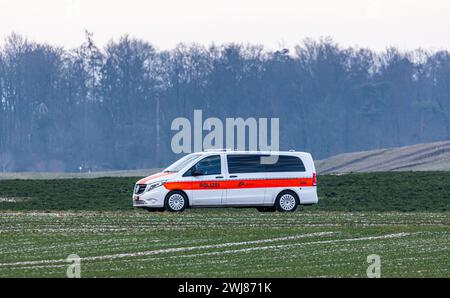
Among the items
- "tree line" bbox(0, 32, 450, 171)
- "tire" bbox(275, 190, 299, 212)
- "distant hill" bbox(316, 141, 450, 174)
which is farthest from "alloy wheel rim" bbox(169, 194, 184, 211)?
"tree line" bbox(0, 32, 450, 171)

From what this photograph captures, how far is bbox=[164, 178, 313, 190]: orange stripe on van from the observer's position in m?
33.4

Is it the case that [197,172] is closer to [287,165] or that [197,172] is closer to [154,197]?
[154,197]

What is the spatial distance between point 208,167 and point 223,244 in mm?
10144

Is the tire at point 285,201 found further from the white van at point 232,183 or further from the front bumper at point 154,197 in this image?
the front bumper at point 154,197

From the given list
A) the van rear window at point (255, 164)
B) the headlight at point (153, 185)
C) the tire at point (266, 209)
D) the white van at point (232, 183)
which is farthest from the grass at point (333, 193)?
the headlight at point (153, 185)

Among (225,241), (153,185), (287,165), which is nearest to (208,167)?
(153,185)

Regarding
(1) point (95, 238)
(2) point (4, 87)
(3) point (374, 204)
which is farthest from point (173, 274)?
(2) point (4, 87)

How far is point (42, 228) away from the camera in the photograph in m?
27.4

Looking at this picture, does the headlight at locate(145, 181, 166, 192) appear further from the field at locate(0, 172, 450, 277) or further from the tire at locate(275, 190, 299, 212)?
the tire at locate(275, 190, 299, 212)

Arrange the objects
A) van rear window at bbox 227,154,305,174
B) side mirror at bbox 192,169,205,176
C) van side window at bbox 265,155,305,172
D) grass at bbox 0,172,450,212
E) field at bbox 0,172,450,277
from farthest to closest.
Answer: grass at bbox 0,172,450,212, van side window at bbox 265,155,305,172, van rear window at bbox 227,154,305,174, side mirror at bbox 192,169,205,176, field at bbox 0,172,450,277

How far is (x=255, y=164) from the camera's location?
3378 centimetres

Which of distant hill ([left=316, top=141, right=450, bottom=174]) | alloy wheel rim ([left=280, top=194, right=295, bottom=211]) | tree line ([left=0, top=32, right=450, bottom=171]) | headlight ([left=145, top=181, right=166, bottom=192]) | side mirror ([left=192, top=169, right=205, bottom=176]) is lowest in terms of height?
alloy wheel rim ([left=280, top=194, right=295, bottom=211])
